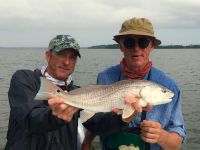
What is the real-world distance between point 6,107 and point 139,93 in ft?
60.5

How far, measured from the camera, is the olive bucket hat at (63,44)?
19.4ft

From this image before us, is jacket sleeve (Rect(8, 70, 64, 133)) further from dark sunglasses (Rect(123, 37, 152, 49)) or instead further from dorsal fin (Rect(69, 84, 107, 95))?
dark sunglasses (Rect(123, 37, 152, 49))

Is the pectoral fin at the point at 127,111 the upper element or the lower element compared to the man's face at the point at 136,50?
lower

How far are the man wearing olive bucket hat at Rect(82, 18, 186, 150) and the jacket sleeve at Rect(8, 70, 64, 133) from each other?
1121mm

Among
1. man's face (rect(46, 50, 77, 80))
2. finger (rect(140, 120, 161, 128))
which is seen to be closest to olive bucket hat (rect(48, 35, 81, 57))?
man's face (rect(46, 50, 77, 80))

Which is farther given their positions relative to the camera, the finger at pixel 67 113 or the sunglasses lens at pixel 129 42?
the sunglasses lens at pixel 129 42

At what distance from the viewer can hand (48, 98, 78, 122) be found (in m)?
5.11

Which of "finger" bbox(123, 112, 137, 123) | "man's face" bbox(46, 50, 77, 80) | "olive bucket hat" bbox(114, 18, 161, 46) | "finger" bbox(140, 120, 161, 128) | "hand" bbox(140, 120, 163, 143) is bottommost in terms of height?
"hand" bbox(140, 120, 163, 143)

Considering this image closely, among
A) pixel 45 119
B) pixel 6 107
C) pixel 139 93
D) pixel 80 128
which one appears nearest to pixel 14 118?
pixel 45 119

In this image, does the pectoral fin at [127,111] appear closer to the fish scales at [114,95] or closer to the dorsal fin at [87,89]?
the fish scales at [114,95]

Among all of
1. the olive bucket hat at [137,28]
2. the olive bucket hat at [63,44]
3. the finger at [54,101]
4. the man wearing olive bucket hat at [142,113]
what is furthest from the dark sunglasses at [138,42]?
the finger at [54,101]

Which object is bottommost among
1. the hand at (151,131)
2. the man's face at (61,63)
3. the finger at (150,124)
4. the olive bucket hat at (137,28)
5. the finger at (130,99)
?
the hand at (151,131)

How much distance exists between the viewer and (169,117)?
21.3 ft

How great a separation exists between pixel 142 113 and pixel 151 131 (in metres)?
0.51
